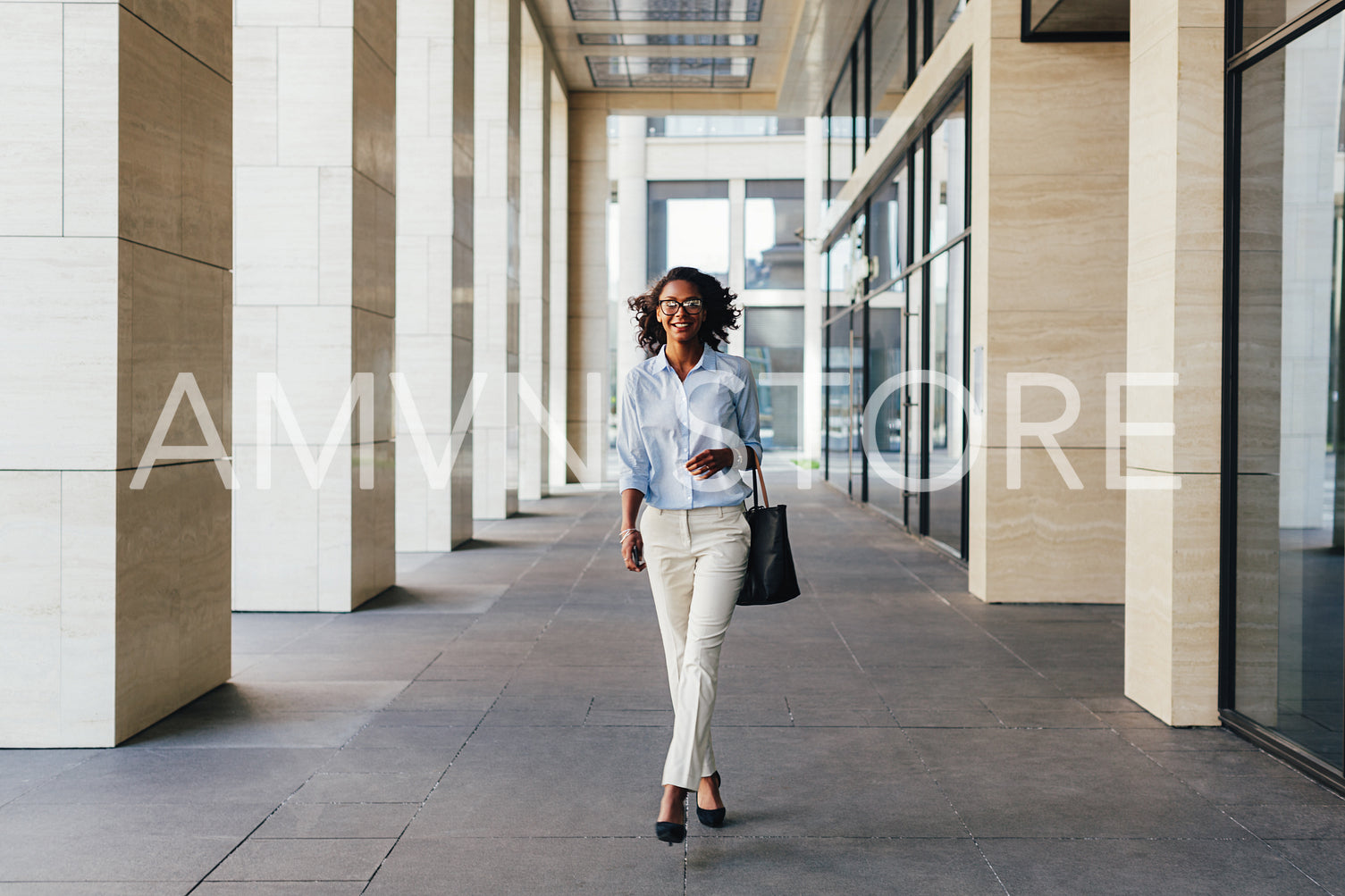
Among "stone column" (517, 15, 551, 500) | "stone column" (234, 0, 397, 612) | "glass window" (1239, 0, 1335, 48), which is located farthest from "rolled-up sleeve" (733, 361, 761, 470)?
"stone column" (517, 15, 551, 500)

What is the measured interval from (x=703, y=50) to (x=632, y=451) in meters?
16.8

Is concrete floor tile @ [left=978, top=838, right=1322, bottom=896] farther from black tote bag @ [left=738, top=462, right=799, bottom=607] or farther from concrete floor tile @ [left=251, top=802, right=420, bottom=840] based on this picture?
concrete floor tile @ [left=251, top=802, right=420, bottom=840]

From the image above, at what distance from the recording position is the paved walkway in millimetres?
3697

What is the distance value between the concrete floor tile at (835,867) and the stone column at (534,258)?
1461cm

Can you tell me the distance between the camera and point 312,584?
834cm

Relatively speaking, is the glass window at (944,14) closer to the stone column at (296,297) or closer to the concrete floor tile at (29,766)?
the stone column at (296,297)

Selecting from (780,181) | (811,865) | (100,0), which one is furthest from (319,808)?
(780,181)

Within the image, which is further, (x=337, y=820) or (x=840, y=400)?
(x=840, y=400)

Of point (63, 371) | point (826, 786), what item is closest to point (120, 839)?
point (63, 371)

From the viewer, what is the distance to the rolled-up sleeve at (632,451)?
13.6ft

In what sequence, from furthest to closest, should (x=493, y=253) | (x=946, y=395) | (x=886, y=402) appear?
(x=886, y=402)
(x=493, y=253)
(x=946, y=395)

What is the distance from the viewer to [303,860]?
3764mm

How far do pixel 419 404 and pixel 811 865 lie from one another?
28.5 feet

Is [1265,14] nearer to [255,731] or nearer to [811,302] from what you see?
[255,731]
